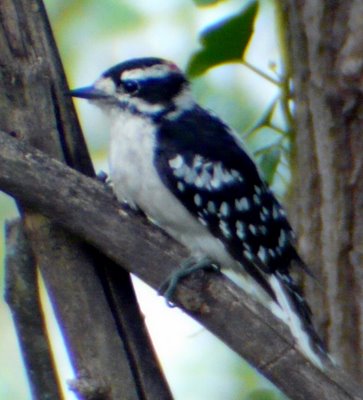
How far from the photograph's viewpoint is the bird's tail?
2275 millimetres

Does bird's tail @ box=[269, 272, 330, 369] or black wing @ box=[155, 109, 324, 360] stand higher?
black wing @ box=[155, 109, 324, 360]

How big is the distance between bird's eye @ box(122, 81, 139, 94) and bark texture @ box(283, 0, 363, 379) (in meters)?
0.41

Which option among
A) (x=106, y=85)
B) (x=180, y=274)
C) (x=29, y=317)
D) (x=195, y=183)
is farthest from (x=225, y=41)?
(x=29, y=317)

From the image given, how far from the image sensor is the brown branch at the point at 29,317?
2.29m

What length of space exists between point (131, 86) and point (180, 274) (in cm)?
57

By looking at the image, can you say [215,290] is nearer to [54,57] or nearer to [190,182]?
[190,182]

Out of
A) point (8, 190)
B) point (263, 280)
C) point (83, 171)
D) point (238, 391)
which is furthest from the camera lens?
point (238, 391)

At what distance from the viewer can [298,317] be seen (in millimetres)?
2418

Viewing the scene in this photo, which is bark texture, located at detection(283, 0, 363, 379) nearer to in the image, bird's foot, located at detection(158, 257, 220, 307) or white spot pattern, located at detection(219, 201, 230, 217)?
white spot pattern, located at detection(219, 201, 230, 217)

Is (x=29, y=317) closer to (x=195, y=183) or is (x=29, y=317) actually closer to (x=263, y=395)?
(x=195, y=183)

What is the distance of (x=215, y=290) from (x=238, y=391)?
1.65m

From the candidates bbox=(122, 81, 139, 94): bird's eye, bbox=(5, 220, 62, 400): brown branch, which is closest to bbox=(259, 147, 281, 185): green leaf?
bbox=(122, 81, 139, 94): bird's eye

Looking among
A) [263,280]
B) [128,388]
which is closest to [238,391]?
[263,280]

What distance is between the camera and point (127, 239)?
2.26 meters
